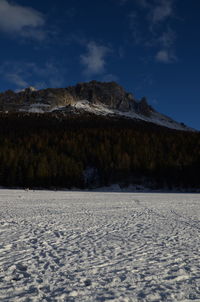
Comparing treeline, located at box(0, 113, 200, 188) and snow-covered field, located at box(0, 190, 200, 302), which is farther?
treeline, located at box(0, 113, 200, 188)

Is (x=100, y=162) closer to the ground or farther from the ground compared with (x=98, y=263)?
farther from the ground

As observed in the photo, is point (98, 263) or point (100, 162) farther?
point (100, 162)

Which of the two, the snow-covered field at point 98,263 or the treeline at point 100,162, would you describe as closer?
the snow-covered field at point 98,263

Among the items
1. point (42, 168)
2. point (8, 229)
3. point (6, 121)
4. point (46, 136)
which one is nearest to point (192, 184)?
point (42, 168)

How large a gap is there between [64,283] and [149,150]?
244 feet

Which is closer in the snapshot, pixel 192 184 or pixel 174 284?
pixel 174 284

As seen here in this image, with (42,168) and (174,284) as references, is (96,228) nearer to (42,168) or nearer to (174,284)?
(174,284)

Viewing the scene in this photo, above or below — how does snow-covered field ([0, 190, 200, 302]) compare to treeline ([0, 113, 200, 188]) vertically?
below

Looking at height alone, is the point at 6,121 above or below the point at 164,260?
above

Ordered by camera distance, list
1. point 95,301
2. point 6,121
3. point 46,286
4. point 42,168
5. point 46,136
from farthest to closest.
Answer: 1. point 6,121
2. point 46,136
3. point 42,168
4. point 46,286
5. point 95,301

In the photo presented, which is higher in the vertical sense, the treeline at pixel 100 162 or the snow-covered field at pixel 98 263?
the treeline at pixel 100 162

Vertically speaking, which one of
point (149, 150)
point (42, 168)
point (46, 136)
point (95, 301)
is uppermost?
point (46, 136)

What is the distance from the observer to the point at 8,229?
38.5 ft

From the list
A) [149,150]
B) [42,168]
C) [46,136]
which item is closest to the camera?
[42,168]
